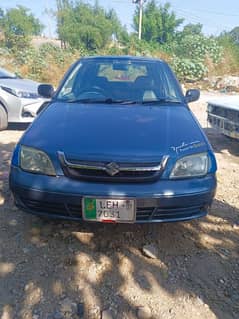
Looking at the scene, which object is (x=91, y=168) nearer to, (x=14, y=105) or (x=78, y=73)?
(x=78, y=73)

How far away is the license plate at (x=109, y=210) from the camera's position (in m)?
2.12

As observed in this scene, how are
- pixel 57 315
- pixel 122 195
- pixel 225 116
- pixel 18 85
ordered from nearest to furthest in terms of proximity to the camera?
1. pixel 57 315
2. pixel 122 195
3. pixel 225 116
4. pixel 18 85

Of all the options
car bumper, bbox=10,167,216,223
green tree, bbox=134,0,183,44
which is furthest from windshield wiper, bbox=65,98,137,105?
green tree, bbox=134,0,183,44

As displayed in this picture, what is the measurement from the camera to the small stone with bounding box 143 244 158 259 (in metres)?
2.39

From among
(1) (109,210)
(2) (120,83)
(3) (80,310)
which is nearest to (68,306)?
(3) (80,310)

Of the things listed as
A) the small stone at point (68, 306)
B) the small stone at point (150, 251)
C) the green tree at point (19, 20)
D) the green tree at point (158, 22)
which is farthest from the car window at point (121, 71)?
the green tree at point (19, 20)

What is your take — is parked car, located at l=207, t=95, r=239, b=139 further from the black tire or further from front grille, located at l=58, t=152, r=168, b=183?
the black tire

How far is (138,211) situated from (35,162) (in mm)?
832

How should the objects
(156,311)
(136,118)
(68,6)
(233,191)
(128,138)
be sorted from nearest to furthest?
1. (156,311)
2. (128,138)
3. (136,118)
4. (233,191)
5. (68,6)

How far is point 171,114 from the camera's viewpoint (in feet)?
9.50

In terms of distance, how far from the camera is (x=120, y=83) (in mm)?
3512

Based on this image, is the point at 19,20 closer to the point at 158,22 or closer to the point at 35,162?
the point at 158,22

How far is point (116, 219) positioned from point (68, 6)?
154ft

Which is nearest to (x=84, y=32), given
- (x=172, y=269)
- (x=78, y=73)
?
(x=78, y=73)
